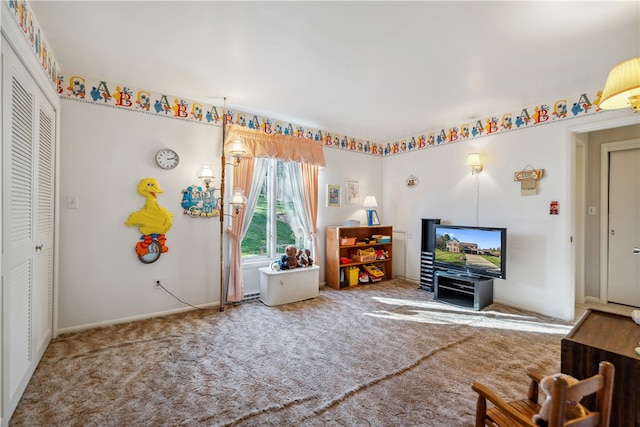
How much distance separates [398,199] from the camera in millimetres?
5105

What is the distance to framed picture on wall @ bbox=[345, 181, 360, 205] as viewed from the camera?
16.2 ft

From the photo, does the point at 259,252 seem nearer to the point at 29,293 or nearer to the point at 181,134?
the point at 181,134

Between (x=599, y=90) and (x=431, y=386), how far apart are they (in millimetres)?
3479

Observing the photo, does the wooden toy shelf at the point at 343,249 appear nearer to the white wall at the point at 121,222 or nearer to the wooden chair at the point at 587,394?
the white wall at the point at 121,222

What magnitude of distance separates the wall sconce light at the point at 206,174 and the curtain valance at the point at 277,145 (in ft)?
1.31

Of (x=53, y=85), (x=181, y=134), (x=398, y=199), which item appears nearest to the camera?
(x=53, y=85)

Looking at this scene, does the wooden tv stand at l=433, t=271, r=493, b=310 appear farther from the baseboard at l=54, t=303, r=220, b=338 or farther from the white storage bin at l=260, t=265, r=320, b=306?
the baseboard at l=54, t=303, r=220, b=338

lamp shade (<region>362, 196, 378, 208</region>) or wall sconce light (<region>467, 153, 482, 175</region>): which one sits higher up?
wall sconce light (<region>467, 153, 482, 175</region>)

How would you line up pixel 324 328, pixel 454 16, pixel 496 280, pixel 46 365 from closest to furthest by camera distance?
pixel 454 16, pixel 46 365, pixel 324 328, pixel 496 280

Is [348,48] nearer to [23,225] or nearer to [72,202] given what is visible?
[23,225]

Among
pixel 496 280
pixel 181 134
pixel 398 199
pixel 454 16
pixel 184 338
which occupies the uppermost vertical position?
pixel 454 16

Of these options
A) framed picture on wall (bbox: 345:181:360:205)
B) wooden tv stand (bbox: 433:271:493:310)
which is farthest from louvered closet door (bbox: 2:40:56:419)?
wooden tv stand (bbox: 433:271:493:310)

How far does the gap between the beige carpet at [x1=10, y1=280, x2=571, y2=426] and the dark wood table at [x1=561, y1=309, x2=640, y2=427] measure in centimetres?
65

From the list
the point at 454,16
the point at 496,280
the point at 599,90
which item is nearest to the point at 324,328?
the point at 496,280
